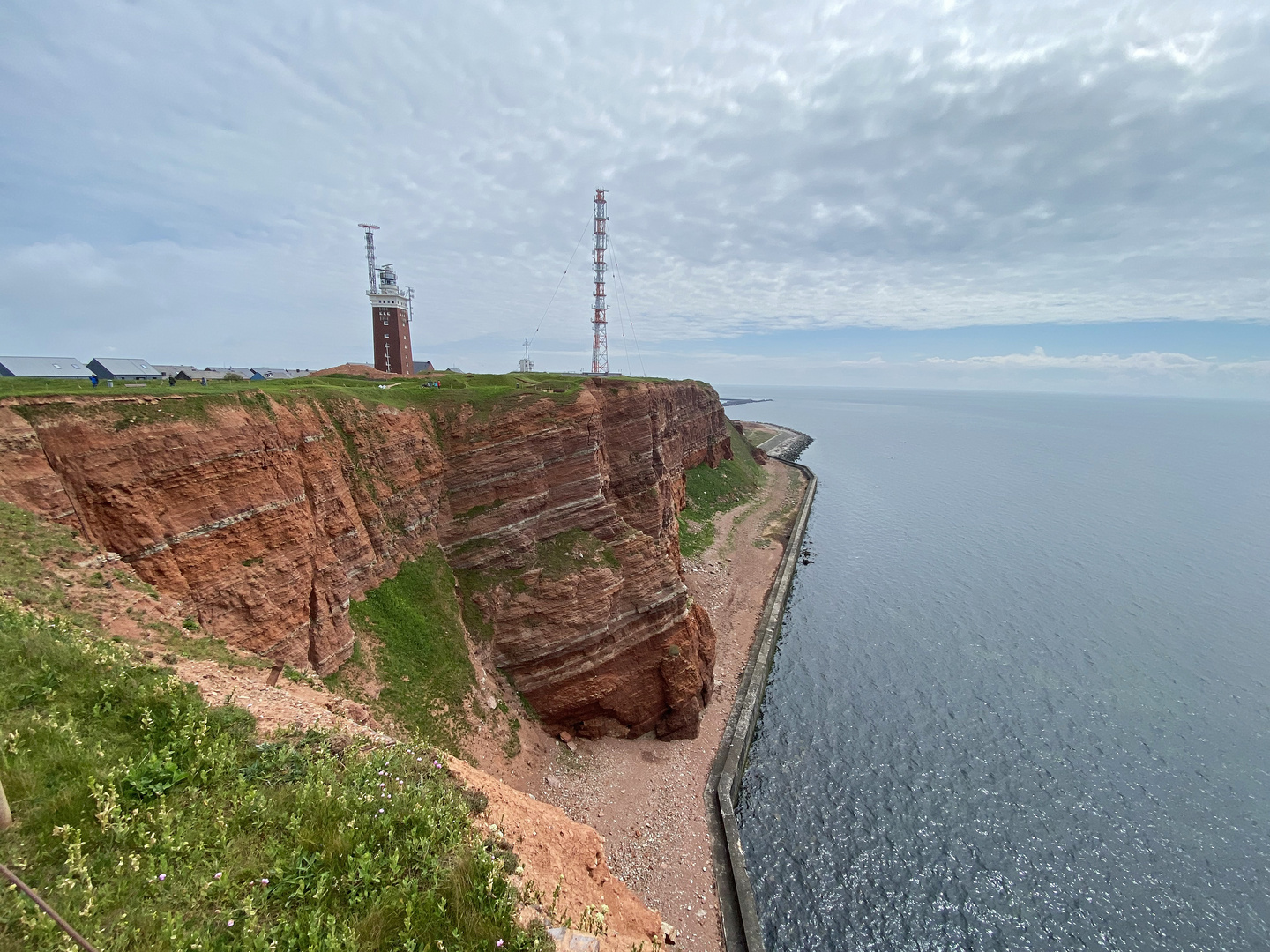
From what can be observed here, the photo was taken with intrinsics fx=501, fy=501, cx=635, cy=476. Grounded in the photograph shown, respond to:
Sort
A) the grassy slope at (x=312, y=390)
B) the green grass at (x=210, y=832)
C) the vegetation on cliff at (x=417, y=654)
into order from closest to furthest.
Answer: the green grass at (x=210, y=832) < the grassy slope at (x=312, y=390) < the vegetation on cliff at (x=417, y=654)

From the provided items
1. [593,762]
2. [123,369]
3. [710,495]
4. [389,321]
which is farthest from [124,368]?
[710,495]

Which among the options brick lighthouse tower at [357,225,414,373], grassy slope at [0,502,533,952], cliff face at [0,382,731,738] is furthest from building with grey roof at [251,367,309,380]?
grassy slope at [0,502,533,952]

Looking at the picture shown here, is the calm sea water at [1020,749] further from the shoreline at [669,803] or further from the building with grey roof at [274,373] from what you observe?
the building with grey roof at [274,373]

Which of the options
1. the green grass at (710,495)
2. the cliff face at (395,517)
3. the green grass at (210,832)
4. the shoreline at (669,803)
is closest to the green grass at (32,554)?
the cliff face at (395,517)

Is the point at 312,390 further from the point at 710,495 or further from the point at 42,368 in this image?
the point at 710,495

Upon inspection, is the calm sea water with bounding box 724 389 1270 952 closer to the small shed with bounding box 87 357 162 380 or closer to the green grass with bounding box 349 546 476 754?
the green grass with bounding box 349 546 476 754

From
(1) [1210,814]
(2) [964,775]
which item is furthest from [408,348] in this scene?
(1) [1210,814]

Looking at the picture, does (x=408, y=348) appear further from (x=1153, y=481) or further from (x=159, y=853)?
(x=1153, y=481)
